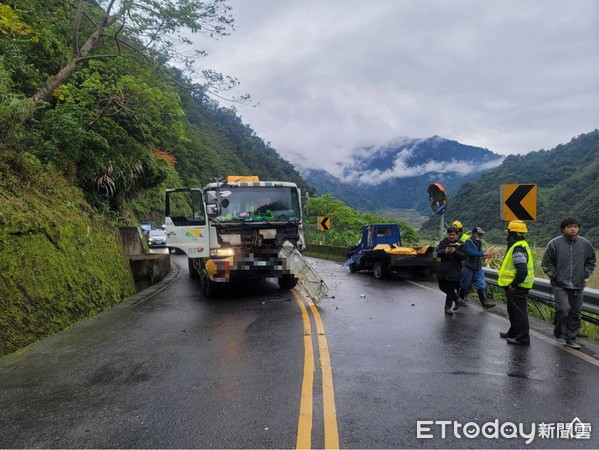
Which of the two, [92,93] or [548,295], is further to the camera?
[92,93]

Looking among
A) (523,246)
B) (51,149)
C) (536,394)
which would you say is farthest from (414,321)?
(51,149)

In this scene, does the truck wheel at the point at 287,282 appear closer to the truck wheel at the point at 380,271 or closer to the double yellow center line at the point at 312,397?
the truck wheel at the point at 380,271

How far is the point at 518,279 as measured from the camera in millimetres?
6098

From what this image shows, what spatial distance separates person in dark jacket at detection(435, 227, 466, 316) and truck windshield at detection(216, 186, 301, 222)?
3.91m

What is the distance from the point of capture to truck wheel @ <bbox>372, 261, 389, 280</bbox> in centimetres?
1438

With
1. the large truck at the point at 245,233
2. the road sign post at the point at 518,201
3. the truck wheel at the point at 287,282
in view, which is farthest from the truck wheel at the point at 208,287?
the road sign post at the point at 518,201

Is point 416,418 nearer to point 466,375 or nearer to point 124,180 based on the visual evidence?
point 466,375

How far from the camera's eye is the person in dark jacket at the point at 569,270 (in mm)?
5973

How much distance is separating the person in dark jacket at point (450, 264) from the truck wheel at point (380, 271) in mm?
5953

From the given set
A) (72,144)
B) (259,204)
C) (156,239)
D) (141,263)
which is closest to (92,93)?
(72,144)

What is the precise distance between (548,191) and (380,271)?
122ft

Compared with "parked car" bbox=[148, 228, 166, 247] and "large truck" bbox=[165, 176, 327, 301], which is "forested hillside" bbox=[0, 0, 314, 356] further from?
"parked car" bbox=[148, 228, 166, 247]

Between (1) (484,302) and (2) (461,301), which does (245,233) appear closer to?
(2) (461,301)

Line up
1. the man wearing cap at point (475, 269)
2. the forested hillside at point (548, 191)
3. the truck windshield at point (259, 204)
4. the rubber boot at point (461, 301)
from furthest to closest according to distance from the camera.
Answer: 1. the forested hillside at point (548, 191)
2. the truck windshield at point (259, 204)
3. the man wearing cap at point (475, 269)
4. the rubber boot at point (461, 301)
